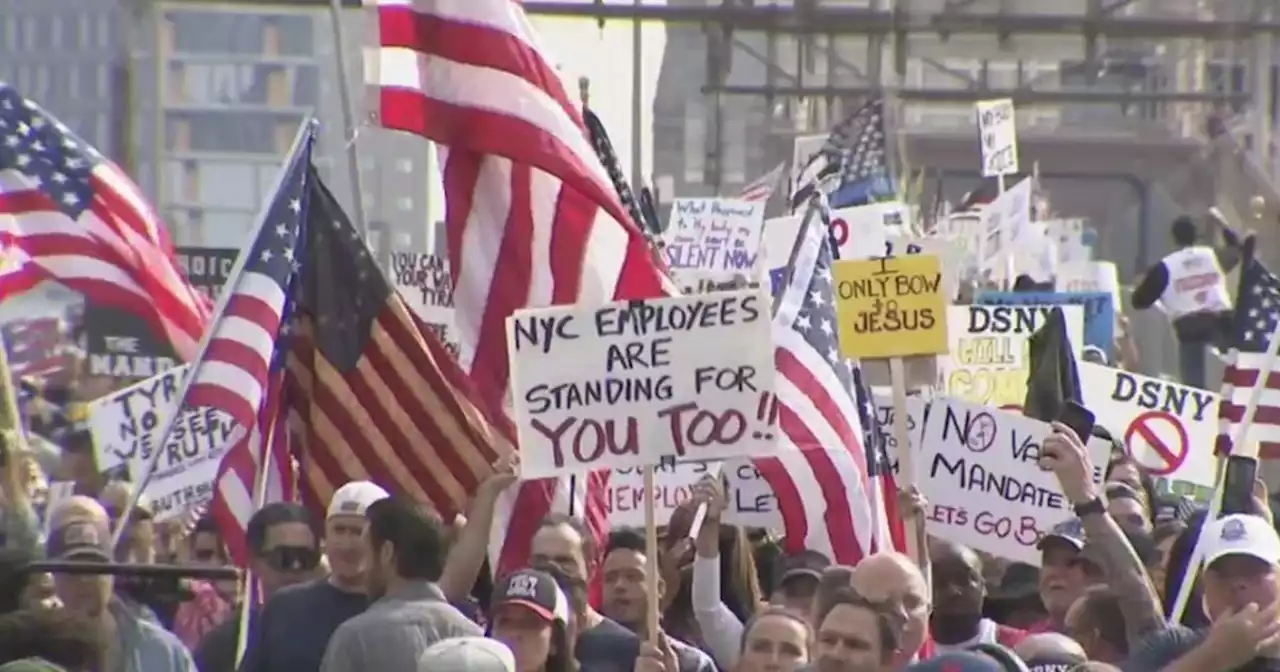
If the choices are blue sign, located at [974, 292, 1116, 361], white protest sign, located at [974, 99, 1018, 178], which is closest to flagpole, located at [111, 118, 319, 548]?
blue sign, located at [974, 292, 1116, 361]

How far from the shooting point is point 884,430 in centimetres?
1405

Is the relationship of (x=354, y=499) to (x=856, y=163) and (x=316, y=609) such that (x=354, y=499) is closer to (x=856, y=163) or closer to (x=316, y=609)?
(x=316, y=609)

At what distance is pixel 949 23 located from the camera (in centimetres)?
3038

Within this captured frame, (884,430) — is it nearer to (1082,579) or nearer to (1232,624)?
(1082,579)

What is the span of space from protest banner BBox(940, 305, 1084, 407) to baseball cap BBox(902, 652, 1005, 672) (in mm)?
9146

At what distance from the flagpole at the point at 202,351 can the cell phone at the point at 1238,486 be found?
3.25 m

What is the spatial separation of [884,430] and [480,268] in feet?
9.12

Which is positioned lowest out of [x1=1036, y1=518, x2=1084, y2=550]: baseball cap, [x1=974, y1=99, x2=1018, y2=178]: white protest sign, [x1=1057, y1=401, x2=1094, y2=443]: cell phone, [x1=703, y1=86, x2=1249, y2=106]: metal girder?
[x1=1036, y1=518, x2=1084, y2=550]: baseball cap

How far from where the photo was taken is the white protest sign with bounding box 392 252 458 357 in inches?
632

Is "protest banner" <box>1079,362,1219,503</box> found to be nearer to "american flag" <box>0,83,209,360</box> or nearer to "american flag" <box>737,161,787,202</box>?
"american flag" <box>0,83,209,360</box>

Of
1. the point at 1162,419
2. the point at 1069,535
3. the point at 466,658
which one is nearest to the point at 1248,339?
the point at 1162,419

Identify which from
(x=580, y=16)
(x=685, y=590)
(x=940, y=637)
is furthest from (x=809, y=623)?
(x=580, y=16)

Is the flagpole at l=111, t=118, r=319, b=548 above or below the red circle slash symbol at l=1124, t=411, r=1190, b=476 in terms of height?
above

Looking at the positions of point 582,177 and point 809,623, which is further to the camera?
point 582,177
